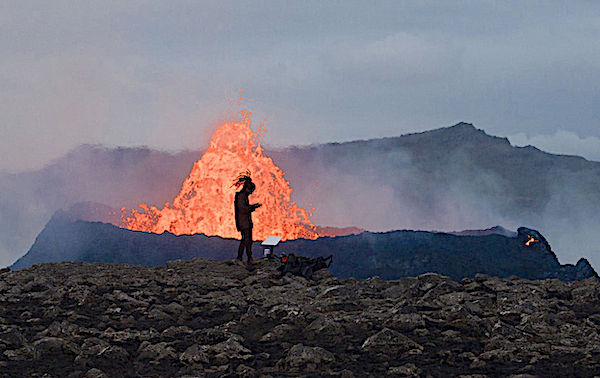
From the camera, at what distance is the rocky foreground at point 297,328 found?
8.62m

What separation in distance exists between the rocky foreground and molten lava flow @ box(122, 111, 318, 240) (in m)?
20.4

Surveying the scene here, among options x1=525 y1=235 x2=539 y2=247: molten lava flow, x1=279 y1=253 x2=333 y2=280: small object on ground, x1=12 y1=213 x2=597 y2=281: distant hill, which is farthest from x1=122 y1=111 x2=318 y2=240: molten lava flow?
x1=279 y1=253 x2=333 y2=280: small object on ground

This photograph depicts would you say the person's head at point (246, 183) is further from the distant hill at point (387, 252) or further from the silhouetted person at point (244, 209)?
the distant hill at point (387, 252)

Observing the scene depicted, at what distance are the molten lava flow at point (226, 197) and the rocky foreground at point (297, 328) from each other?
20.4 m

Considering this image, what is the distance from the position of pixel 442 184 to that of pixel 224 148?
2370 centimetres


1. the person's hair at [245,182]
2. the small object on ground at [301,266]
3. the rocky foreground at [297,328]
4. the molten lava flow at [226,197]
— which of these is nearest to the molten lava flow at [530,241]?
the molten lava flow at [226,197]

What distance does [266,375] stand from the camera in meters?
8.33

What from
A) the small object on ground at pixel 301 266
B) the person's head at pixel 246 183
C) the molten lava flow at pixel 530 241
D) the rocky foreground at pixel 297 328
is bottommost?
the rocky foreground at pixel 297 328

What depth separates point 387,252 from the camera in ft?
105

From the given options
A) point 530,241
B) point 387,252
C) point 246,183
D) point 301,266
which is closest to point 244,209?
point 246,183

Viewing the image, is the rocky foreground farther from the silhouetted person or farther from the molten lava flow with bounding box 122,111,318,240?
the molten lava flow with bounding box 122,111,318,240

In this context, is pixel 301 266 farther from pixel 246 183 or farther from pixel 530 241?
pixel 530 241

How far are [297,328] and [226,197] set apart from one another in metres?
24.7

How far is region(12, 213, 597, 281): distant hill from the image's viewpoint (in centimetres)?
3011
